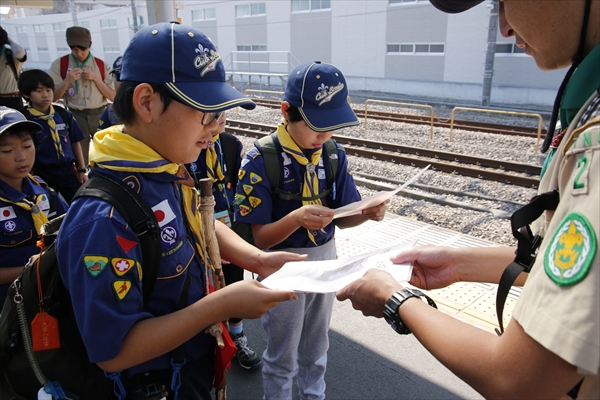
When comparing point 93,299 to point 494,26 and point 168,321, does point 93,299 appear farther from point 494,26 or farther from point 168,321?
point 494,26

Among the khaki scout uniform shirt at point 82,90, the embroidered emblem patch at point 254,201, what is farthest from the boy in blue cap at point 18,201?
the khaki scout uniform shirt at point 82,90

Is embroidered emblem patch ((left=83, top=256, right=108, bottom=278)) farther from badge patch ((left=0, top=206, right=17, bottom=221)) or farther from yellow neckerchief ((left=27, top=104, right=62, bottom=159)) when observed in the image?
yellow neckerchief ((left=27, top=104, right=62, bottom=159))

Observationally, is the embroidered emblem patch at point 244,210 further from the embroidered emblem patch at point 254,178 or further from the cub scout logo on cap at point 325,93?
the cub scout logo on cap at point 325,93

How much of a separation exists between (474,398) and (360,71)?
89.2ft

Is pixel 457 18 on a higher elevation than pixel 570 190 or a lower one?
higher

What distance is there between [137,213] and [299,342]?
1.76 m

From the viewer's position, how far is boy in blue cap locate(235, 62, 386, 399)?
272 centimetres

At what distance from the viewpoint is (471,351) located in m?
1.30

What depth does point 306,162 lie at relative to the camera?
9.25 ft

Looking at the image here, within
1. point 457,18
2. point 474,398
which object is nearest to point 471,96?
point 457,18

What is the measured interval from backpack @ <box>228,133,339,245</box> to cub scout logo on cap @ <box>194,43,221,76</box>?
0.98 meters

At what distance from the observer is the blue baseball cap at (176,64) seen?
1.64 m

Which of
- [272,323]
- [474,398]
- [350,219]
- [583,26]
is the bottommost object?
[474,398]

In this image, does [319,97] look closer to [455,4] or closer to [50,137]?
[455,4]
